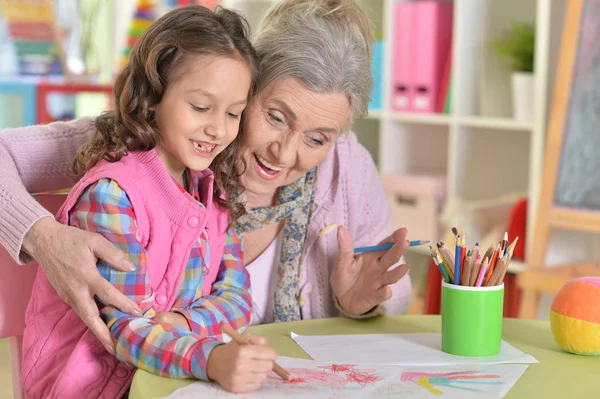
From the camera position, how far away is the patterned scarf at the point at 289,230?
1.66 m

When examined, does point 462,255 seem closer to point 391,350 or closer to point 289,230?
point 391,350

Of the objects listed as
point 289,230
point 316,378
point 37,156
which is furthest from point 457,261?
point 37,156

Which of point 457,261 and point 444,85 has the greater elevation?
point 444,85

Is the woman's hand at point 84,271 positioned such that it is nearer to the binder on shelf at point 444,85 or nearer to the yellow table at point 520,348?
the yellow table at point 520,348

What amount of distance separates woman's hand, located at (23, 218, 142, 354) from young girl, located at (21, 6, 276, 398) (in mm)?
20

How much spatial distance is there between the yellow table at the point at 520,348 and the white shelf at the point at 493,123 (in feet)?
4.62

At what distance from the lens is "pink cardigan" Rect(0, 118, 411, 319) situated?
148 cm

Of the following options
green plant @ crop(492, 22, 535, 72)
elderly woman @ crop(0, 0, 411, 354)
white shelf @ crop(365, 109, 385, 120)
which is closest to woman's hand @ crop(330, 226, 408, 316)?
elderly woman @ crop(0, 0, 411, 354)

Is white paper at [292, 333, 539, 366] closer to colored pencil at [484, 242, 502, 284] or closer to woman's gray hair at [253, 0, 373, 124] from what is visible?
colored pencil at [484, 242, 502, 284]

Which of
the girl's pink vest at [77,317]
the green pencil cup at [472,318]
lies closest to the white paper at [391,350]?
the green pencil cup at [472,318]

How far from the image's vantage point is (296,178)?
1636 mm

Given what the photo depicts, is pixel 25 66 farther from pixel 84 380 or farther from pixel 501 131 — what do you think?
pixel 84 380

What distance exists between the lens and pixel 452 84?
9.98 ft

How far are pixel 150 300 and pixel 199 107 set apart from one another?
0.30 meters
